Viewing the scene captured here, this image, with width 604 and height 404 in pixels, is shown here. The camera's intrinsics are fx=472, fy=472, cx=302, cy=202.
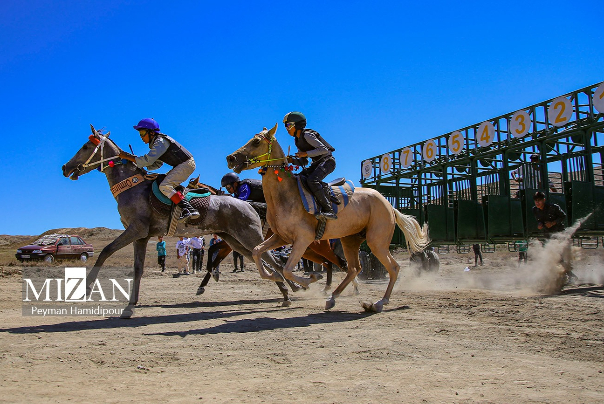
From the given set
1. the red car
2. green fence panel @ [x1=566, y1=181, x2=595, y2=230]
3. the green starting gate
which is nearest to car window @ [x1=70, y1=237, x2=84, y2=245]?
the red car

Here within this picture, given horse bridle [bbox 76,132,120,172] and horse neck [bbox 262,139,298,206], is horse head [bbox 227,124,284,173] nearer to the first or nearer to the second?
horse neck [bbox 262,139,298,206]

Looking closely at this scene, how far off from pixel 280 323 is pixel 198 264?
16.8m

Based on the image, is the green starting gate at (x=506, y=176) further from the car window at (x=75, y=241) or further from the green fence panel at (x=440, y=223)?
the car window at (x=75, y=241)

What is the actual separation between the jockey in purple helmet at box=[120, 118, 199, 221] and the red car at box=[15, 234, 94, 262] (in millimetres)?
21564

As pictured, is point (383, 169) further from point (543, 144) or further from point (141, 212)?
point (141, 212)

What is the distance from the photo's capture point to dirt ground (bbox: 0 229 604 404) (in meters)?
3.16

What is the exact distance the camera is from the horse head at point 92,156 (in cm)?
748

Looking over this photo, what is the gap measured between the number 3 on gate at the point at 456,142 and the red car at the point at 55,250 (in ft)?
69.6

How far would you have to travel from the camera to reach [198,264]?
22234mm

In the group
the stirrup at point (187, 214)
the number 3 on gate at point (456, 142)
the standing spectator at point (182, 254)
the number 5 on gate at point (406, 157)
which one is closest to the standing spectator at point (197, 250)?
the standing spectator at point (182, 254)

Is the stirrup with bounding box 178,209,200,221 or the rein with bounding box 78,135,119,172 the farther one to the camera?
the stirrup with bounding box 178,209,200,221

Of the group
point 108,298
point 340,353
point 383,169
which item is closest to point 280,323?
point 340,353

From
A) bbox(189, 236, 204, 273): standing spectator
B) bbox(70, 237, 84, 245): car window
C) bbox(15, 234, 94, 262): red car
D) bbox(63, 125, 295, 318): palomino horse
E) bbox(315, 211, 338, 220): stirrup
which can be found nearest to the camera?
bbox(315, 211, 338, 220): stirrup

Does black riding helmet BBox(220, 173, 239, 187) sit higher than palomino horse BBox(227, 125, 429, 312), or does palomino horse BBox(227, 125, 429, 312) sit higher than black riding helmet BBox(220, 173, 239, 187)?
black riding helmet BBox(220, 173, 239, 187)
